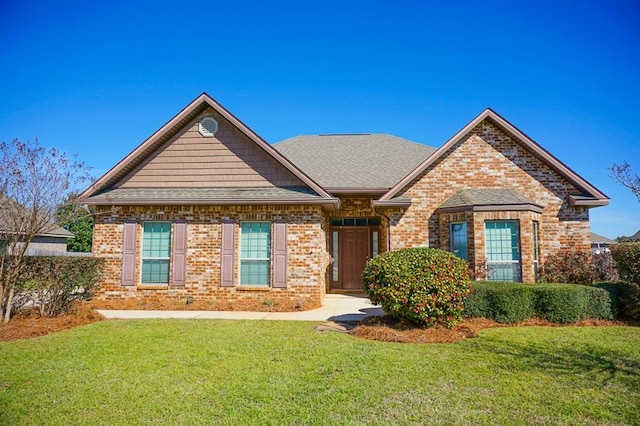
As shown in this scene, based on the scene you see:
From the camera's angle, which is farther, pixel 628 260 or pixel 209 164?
pixel 209 164

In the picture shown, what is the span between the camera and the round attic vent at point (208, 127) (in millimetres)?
12547

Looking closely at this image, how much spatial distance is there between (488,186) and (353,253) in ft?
16.7

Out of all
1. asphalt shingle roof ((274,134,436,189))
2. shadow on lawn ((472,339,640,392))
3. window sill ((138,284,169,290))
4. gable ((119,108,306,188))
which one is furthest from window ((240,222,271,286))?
shadow on lawn ((472,339,640,392))

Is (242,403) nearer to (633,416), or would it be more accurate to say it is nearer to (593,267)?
(633,416)

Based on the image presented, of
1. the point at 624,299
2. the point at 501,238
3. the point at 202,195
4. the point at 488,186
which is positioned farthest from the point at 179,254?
the point at 624,299

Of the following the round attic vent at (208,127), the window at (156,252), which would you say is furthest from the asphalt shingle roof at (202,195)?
the round attic vent at (208,127)

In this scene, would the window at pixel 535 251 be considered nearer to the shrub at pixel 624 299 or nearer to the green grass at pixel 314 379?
the shrub at pixel 624 299

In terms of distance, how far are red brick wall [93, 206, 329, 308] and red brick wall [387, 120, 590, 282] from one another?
9.41ft

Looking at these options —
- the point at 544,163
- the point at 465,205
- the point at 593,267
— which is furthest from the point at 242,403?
the point at 544,163

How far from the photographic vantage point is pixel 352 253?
571 inches

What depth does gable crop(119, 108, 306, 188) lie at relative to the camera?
40.4 feet

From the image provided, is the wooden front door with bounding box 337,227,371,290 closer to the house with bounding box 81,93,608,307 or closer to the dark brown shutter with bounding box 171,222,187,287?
the house with bounding box 81,93,608,307

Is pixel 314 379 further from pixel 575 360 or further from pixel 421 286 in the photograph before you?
pixel 575 360

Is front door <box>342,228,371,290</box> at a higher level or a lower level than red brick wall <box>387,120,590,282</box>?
lower
